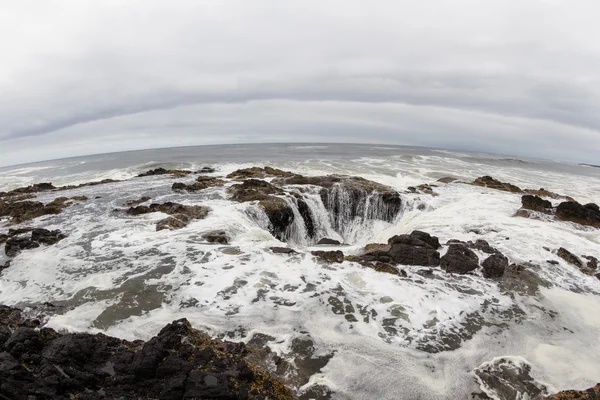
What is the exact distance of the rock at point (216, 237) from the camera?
12672 mm

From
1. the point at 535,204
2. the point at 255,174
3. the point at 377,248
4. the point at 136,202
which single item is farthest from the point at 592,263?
the point at 255,174

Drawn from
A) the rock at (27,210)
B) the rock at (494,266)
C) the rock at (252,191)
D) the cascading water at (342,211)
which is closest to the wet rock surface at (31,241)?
the rock at (27,210)

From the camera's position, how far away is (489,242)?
42.4ft

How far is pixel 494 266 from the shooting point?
410 inches

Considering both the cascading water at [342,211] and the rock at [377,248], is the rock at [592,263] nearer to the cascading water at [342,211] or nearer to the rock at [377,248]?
the rock at [377,248]

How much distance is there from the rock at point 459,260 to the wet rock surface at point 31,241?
14017mm

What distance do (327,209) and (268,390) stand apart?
49.7 ft

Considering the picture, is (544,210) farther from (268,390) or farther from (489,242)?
(268,390)

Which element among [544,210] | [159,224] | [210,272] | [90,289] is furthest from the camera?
[544,210]

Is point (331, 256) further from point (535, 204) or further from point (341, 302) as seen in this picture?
point (535, 204)

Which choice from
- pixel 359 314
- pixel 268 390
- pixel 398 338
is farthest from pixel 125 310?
pixel 398 338

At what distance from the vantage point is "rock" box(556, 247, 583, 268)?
11320 mm

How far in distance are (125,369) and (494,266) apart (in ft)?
33.4

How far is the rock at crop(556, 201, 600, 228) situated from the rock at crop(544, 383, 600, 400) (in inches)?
515
